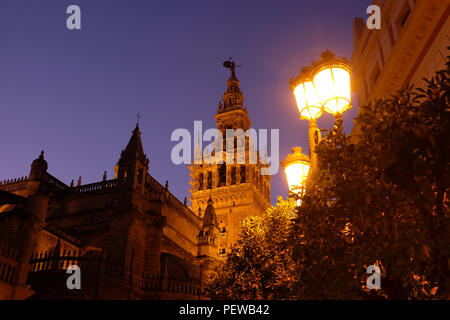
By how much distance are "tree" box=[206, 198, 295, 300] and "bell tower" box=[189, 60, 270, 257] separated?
44.3 metres

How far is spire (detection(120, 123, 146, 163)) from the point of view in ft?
103

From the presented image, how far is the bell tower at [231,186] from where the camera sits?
219 feet

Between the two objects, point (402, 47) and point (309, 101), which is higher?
point (402, 47)

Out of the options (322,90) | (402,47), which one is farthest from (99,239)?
(322,90)

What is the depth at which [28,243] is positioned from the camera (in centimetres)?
1897

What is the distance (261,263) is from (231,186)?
5250 centimetres

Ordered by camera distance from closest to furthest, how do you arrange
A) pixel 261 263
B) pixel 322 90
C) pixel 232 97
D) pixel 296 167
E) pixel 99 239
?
1. pixel 322 90
2. pixel 296 167
3. pixel 261 263
4. pixel 99 239
5. pixel 232 97

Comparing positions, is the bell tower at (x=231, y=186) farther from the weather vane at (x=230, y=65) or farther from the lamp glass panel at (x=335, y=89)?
the lamp glass panel at (x=335, y=89)

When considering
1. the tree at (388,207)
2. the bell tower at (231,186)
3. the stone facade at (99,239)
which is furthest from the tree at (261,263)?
the bell tower at (231,186)

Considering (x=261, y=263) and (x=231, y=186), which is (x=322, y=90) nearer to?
(x=261, y=263)

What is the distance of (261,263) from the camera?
1750 cm

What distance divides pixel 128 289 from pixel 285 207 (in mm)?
12969

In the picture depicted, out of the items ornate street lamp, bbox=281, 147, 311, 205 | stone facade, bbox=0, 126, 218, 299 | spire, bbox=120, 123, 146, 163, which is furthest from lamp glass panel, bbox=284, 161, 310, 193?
spire, bbox=120, 123, 146, 163

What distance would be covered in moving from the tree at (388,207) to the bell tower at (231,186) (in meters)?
55.2
